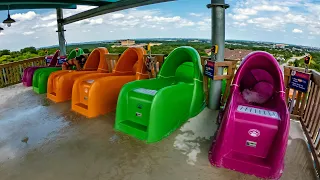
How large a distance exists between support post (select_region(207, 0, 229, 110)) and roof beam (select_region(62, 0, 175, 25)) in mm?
1692

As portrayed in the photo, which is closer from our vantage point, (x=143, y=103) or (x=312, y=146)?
(x=312, y=146)

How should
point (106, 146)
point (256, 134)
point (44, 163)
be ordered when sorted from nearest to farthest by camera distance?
point (256, 134) → point (44, 163) → point (106, 146)

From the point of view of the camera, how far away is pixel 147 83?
3816 millimetres

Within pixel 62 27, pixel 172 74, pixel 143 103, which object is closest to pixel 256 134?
pixel 143 103

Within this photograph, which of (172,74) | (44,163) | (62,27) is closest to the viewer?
(44,163)

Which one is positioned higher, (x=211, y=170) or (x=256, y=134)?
(x=256, y=134)

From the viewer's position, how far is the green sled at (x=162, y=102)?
2.98m

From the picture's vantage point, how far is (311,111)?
3166 mm

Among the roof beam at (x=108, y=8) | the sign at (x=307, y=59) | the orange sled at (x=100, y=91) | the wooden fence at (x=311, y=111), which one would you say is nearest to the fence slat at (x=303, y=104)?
the wooden fence at (x=311, y=111)

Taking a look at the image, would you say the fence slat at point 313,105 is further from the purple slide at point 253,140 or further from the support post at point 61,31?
the support post at point 61,31

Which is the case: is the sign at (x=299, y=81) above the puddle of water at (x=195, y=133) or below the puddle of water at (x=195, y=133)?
above

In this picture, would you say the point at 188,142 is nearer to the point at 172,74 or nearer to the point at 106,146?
the point at 106,146

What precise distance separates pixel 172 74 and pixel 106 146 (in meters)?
1.97

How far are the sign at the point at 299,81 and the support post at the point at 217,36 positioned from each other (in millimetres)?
1131
